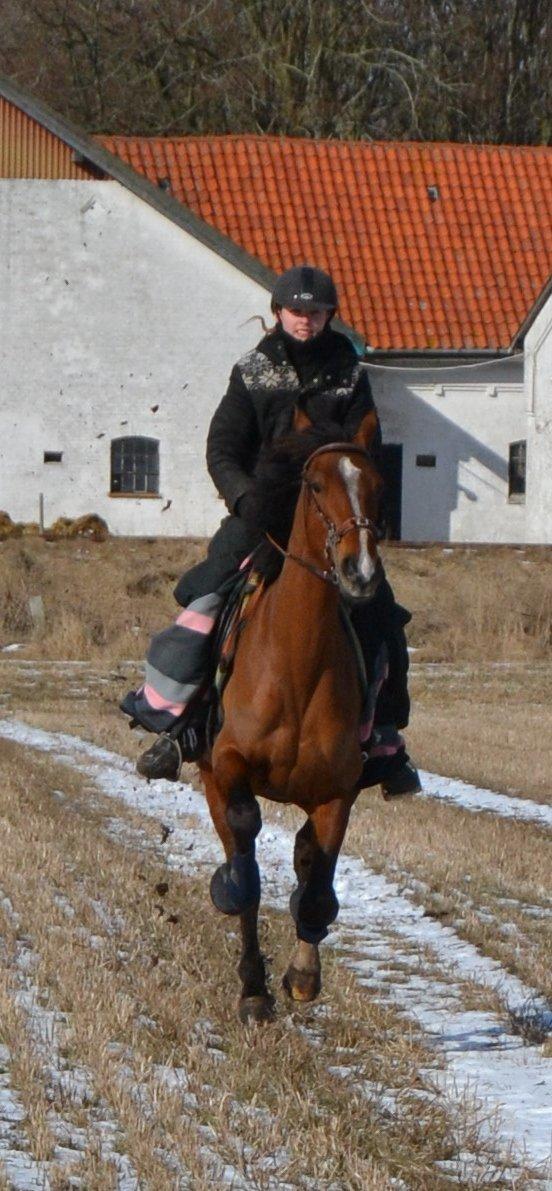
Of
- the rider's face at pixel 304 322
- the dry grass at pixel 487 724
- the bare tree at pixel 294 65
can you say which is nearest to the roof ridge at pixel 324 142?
the bare tree at pixel 294 65

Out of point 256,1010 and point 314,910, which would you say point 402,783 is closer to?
point 314,910

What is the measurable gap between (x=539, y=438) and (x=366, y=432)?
33707mm

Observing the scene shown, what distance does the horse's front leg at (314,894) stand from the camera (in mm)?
7004

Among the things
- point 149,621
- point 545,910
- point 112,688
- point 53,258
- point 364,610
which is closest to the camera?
point 364,610

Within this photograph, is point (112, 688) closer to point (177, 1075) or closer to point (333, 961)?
point (333, 961)

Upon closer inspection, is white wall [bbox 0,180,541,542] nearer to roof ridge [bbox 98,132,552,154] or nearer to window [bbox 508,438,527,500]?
window [bbox 508,438,527,500]

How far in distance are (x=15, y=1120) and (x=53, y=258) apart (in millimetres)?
35366

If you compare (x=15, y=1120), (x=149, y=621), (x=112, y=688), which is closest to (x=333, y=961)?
(x=15, y=1120)

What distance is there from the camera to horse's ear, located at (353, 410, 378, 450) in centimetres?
694

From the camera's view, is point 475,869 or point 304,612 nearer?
point 304,612

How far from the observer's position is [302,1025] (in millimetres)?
7012

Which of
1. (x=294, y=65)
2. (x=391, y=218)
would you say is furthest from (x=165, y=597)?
(x=294, y=65)

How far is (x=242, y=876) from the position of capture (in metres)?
7.24

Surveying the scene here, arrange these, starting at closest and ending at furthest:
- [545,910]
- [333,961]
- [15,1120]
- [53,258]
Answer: [15,1120] → [333,961] → [545,910] → [53,258]
